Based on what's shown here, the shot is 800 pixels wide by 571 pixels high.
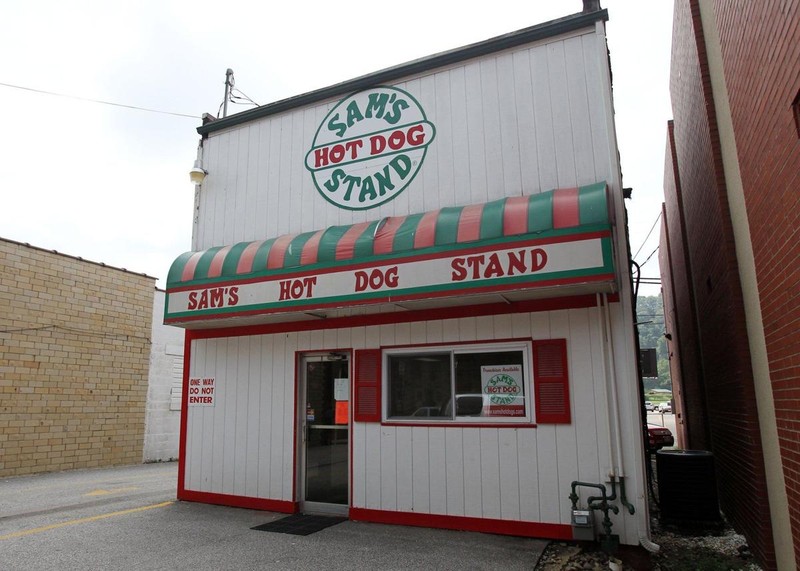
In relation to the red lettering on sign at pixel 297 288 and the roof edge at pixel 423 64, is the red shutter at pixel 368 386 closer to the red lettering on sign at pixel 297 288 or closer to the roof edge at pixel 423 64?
the red lettering on sign at pixel 297 288

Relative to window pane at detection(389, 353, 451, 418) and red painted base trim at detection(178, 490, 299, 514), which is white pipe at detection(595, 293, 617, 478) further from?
red painted base trim at detection(178, 490, 299, 514)

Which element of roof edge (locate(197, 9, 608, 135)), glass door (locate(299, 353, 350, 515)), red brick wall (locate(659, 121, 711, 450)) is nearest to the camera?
roof edge (locate(197, 9, 608, 135))

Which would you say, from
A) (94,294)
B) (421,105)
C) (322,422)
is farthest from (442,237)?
(94,294)

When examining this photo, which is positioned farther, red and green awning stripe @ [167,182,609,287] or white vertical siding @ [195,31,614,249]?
white vertical siding @ [195,31,614,249]

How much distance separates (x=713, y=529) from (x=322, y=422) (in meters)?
5.39

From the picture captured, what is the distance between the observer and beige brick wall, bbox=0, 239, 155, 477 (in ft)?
44.0

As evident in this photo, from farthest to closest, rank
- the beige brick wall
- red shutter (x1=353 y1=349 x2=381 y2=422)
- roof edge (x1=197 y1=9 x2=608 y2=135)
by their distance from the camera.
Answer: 1. the beige brick wall
2. red shutter (x1=353 y1=349 x2=381 y2=422)
3. roof edge (x1=197 y1=9 x2=608 y2=135)

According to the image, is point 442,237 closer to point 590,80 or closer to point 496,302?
point 496,302

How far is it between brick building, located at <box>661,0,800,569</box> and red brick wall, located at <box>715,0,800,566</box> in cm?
1

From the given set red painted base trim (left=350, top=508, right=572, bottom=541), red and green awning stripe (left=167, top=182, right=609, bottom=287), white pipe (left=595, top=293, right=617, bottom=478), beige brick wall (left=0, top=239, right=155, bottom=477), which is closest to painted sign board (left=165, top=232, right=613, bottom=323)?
red and green awning stripe (left=167, top=182, right=609, bottom=287)

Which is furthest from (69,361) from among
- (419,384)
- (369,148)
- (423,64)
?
(423,64)

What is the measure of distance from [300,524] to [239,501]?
4.96 feet

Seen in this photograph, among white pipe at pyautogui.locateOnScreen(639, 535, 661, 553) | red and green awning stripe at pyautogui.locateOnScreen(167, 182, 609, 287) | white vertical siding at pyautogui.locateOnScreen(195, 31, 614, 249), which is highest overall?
white vertical siding at pyautogui.locateOnScreen(195, 31, 614, 249)

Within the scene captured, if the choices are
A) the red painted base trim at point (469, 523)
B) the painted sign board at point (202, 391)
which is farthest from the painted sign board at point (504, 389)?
the painted sign board at point (202, 391)
